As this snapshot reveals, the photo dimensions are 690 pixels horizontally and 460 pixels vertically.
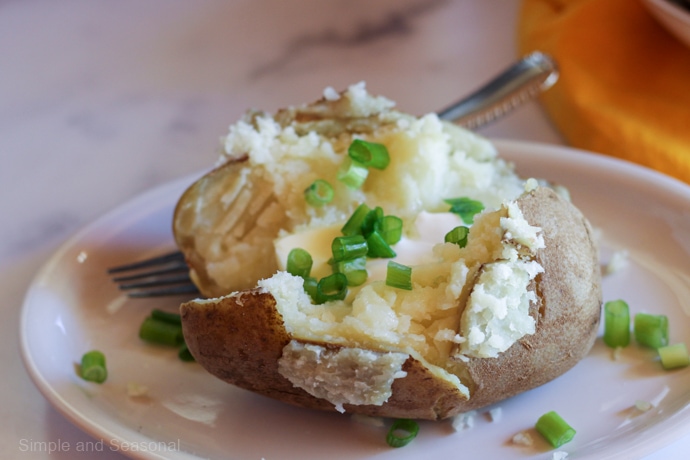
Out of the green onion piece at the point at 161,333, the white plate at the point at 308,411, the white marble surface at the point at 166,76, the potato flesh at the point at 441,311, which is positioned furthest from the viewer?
the white marble surface at the point at 166,76

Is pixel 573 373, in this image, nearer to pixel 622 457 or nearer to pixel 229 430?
pixel 622 457

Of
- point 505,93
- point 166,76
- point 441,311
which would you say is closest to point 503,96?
point 505,93

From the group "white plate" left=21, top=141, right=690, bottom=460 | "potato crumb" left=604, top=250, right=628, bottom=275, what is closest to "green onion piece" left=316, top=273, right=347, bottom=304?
"white plate" left=21, top=141, right=690, bottom=460

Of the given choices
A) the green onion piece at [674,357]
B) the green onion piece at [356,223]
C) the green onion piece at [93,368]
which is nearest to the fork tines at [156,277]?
the green onion piece at [93,368]

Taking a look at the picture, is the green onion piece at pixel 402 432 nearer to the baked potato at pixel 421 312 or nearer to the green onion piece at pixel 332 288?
the baked potato at pixel 421 312

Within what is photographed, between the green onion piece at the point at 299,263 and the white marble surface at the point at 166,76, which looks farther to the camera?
the white marble surface at the point at 166,76

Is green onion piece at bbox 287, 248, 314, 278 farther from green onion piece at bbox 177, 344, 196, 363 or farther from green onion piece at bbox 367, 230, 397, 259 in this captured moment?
green onion piece at bbox 177, 344, 196, 363
